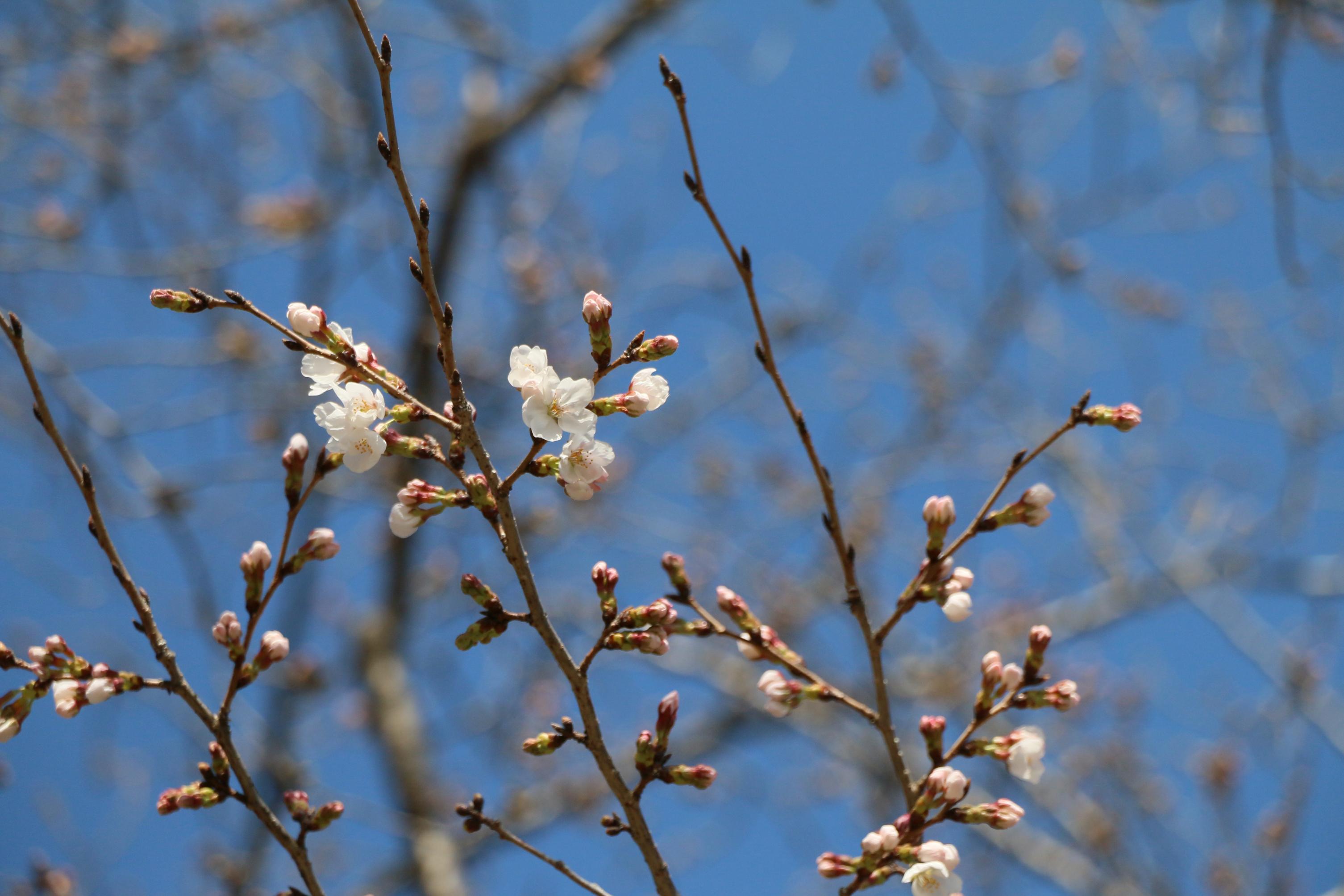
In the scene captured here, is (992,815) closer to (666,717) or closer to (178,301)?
(666,717)

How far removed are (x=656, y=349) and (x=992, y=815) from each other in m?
1.05

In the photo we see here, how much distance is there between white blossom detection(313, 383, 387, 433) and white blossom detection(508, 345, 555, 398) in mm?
205

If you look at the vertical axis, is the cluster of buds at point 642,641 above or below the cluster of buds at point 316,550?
below

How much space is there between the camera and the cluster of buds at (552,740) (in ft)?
4.82

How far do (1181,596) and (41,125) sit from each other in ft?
24.9

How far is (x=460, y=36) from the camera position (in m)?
5.38

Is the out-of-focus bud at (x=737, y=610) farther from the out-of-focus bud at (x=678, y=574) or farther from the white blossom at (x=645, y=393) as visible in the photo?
the white blossom at (x=645, y=393)

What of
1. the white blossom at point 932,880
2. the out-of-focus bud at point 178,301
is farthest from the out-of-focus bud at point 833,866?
the out-of-focus bud at point 178,301

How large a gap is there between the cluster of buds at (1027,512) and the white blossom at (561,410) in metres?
0.91

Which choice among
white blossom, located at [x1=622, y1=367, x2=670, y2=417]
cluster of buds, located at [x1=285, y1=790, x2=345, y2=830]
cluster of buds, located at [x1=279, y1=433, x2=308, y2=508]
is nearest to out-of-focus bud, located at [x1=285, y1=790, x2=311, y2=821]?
cluster of buds, located at [x1=285, y1=790, x2=345, y2=830]

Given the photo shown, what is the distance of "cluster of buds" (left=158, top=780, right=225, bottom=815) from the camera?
152 cm

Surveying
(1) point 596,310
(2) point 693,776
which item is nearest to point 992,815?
(2) point 693,776

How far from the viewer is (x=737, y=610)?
1779mm

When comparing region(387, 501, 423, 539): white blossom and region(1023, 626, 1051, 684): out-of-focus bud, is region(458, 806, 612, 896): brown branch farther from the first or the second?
region(1023, 626, 1051, 684): out-of-focus bud
